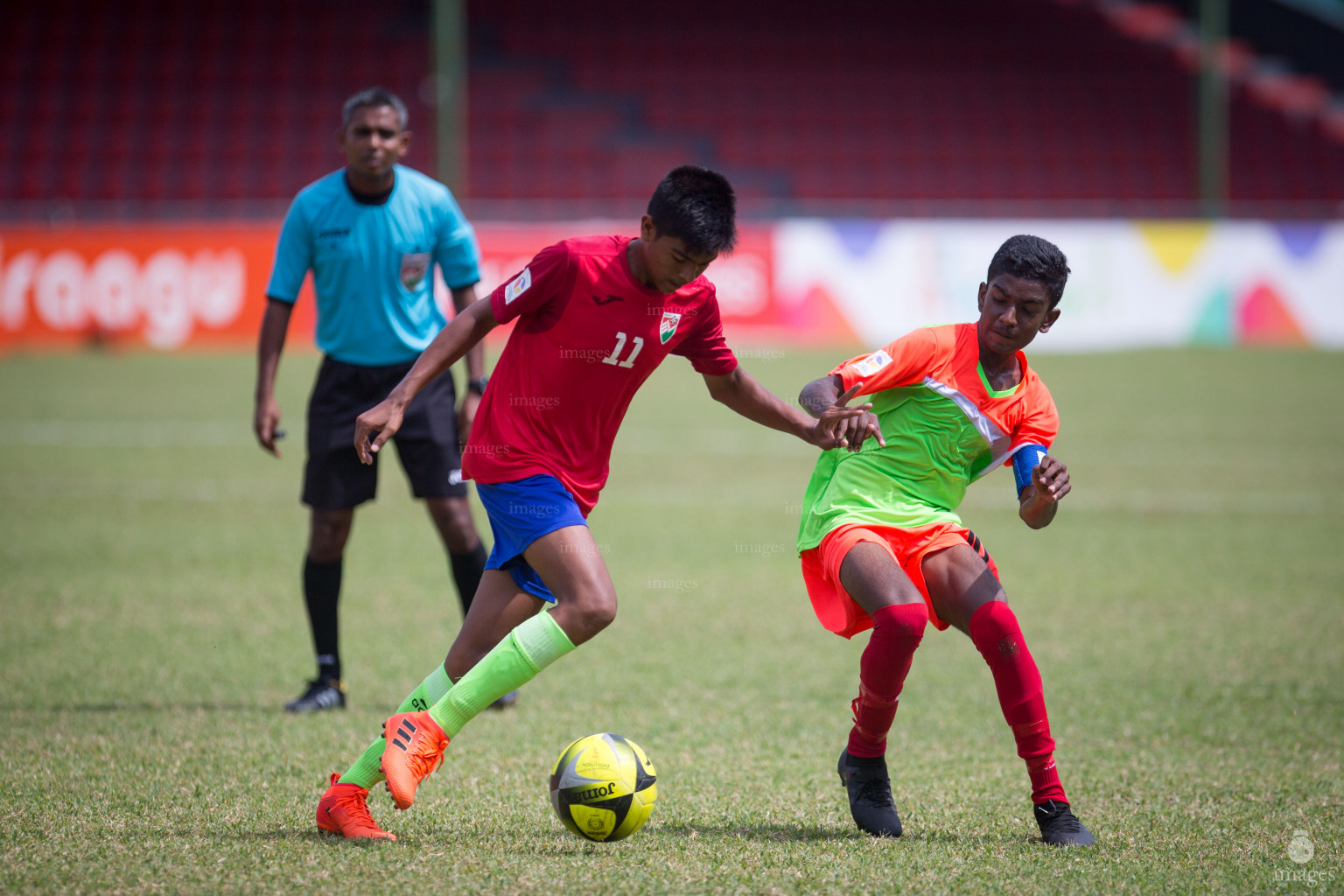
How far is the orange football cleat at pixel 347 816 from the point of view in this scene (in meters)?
3.52

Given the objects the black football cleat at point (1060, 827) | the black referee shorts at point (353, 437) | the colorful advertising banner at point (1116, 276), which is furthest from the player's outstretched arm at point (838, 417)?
the colorful advertising banner at point (1116, 276)

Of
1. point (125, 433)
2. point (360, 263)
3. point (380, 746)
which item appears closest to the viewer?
point (380, 746)

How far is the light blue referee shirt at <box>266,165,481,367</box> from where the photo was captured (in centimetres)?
512

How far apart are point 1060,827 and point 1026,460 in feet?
3.46

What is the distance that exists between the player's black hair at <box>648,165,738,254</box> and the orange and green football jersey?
0.64 metres

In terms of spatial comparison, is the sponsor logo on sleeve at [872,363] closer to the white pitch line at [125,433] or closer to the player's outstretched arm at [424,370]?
the player's outstretched arm at [424,370]

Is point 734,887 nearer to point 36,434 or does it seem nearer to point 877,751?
point 877,751

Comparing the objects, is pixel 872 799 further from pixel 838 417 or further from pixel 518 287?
pixel 518 287

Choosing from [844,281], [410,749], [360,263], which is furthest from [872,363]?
[844,281]

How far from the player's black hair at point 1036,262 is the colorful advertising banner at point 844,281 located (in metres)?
13.7

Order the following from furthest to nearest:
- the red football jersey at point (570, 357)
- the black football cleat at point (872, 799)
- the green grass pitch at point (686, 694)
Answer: the black football cleat at point (872, 799)
the red football jersey at point (570, 357)
the green grass pitch at point (686, 694)

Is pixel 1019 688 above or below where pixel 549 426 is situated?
below

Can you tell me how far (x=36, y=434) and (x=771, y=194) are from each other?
54.5 feet

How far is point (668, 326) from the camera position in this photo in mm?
3637
